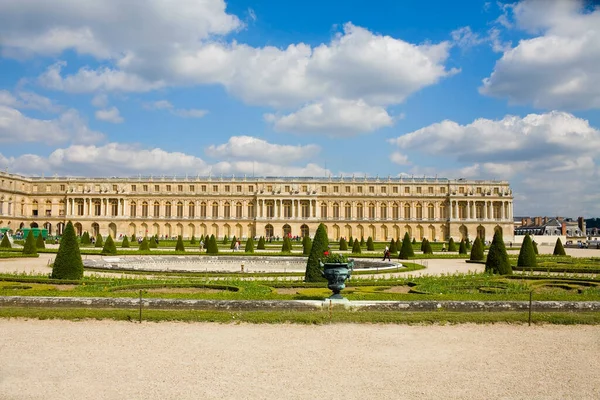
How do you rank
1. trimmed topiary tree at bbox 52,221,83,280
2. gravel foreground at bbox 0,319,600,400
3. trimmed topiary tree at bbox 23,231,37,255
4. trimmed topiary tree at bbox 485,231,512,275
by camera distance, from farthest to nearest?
trimmed topiary tree at bbox 23,231,37,255, trimmed topiary tree at bbox 485,231,512,275, trimmed topiary tree at bbox 52,221,83,280, gravel foreground at bbox 0,319,600,400

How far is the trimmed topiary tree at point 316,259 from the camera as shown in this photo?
16266mm

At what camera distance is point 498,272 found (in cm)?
2014

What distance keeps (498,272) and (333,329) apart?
42.1 ft

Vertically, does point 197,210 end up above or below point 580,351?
above

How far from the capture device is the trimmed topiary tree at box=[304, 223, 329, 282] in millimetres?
16266

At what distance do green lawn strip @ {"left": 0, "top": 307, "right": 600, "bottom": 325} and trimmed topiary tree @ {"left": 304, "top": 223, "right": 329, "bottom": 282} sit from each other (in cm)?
578

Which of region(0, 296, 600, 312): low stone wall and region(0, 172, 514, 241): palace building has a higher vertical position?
region(0, 172, 514, 241): palace building

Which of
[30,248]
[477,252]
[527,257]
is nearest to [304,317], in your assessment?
[527,257]

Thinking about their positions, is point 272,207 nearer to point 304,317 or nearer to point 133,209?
point 133,209

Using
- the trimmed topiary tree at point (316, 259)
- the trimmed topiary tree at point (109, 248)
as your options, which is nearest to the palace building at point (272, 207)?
the trimmed topiary tree at point (109, 248)

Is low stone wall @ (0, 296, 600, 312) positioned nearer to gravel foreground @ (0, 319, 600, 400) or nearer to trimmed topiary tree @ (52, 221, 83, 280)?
gravel foreground @ (0, 319, 600, 400)

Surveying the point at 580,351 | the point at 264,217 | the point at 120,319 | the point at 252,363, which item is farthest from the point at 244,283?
the point at 264,217

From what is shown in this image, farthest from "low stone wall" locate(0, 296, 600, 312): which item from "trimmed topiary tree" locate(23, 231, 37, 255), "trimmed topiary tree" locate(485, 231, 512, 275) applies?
"trimmed topiary tree" locate(23, 231, 37, 255)

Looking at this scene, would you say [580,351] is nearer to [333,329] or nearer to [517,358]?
[517,358]
